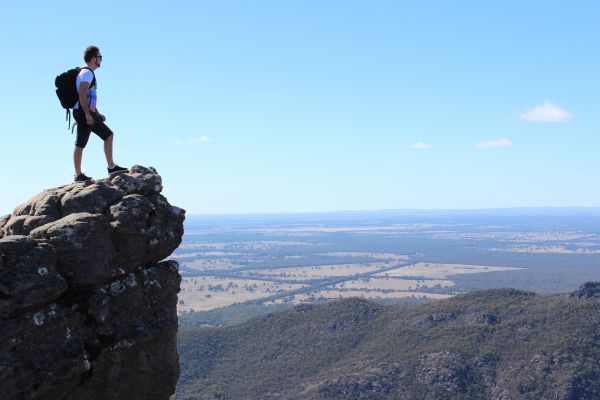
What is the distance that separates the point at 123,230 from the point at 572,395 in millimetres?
66938

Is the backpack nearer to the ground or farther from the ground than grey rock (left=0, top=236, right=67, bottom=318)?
farther from the ground

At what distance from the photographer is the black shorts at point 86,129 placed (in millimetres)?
16406

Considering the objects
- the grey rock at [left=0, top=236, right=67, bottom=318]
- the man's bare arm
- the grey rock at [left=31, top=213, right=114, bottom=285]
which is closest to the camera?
the grey rock at [left=0, top=236, right=67, bottom=318]

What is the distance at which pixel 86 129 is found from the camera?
16.7 meters

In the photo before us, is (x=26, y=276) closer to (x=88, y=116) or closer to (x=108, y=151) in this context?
(x=88, y=116)

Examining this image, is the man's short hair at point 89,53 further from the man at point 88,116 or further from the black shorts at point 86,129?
the black shorts at point 86,129

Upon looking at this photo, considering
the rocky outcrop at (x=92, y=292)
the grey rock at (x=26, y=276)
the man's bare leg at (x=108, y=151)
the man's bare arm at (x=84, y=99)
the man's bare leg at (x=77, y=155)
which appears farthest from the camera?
the man's bare leg at (x=108, y=151)

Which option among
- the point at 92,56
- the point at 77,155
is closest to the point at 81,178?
the point at 77,155

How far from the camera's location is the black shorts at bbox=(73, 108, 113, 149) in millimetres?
16406

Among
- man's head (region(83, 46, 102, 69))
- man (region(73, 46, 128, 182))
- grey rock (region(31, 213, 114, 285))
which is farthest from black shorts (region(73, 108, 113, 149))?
grey rock (region(31, 213, 114, 285))

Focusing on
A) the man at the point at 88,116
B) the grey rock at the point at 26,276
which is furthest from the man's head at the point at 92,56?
the grey rock at the point at 26,276

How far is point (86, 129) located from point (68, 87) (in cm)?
118

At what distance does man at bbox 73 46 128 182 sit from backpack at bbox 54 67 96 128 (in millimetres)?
138

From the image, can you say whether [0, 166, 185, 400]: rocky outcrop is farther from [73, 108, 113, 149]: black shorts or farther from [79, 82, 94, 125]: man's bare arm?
[79, 82, 94, 125]: man's bare arm
